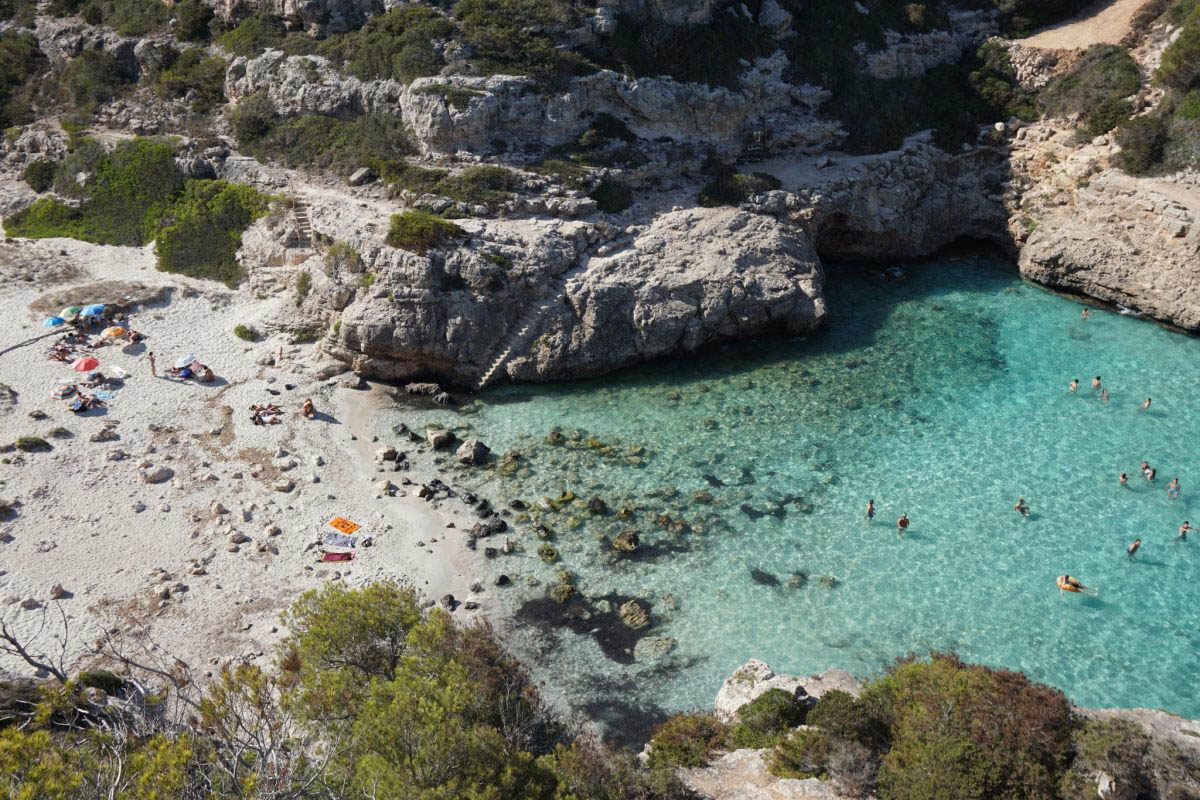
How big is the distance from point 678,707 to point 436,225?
2408 cm

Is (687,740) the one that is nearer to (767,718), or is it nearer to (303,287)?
(767,718)

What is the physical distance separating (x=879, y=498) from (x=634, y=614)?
10.8 meters

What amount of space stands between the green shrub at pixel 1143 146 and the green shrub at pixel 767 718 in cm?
3742

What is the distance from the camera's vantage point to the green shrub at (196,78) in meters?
49.3

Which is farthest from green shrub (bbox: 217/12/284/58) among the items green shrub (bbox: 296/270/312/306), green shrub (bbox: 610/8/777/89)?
green shrub (bbox: 610/8/777/89)

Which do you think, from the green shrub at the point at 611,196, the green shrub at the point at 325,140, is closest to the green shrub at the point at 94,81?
the green shrub at the point at 325,140

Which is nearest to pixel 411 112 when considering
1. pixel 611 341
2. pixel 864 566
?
pixel 611 341

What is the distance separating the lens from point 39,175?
159 ft

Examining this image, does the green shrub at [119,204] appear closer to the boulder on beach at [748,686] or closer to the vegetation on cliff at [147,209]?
the vegetation on cliff at [147,209]

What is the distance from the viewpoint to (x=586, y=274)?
3756cm

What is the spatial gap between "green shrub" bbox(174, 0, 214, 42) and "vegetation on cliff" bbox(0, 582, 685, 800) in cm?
4638

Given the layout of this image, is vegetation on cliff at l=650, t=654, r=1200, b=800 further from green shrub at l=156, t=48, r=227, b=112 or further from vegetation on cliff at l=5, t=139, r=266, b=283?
green shrub at l=156, t=48, r=227, b=112

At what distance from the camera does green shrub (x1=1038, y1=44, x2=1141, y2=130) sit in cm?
4488

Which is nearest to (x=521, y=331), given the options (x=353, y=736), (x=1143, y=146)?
(x=353, y=736)
